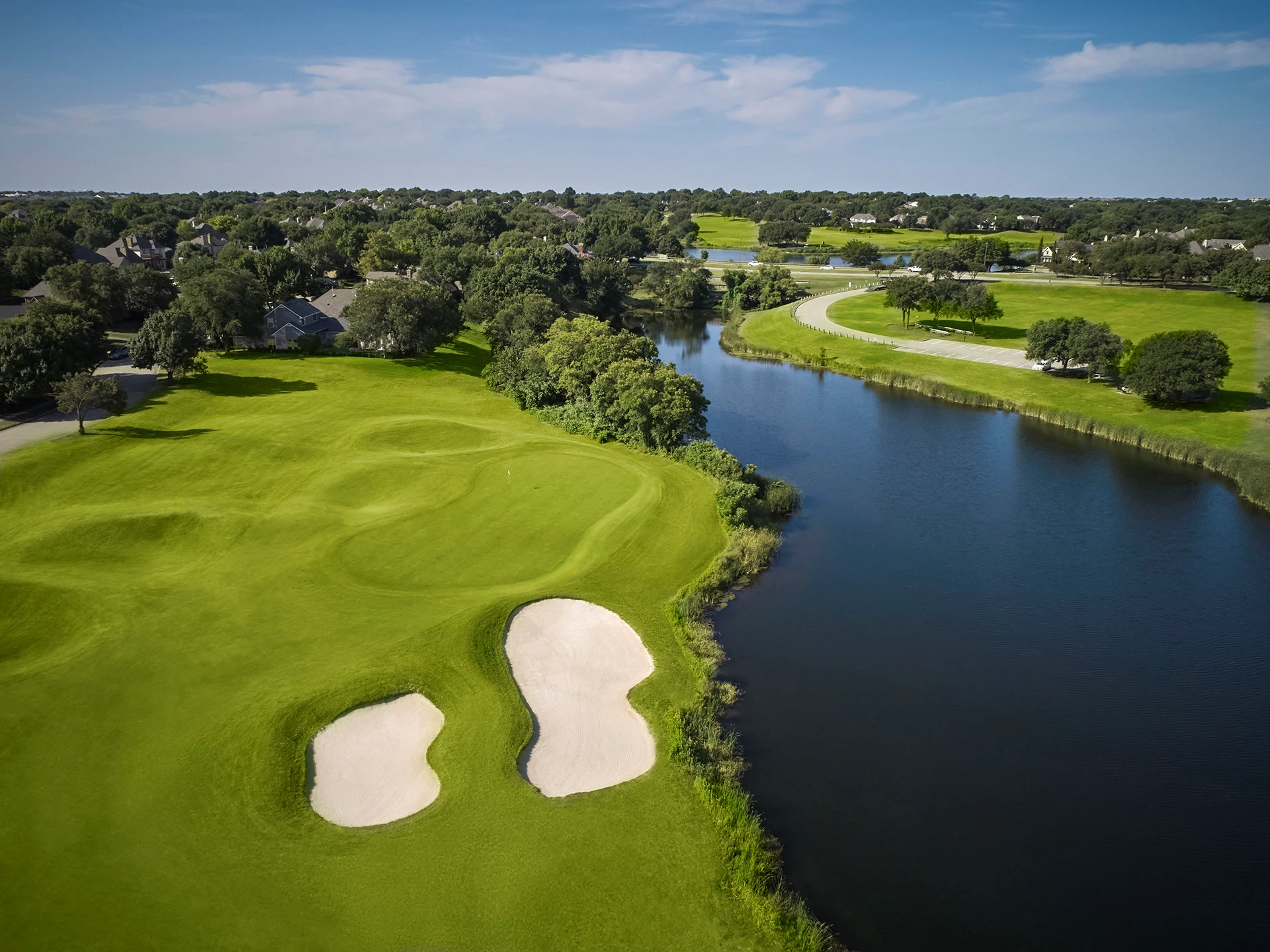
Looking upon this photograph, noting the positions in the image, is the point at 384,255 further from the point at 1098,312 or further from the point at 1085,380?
the point at 1098,312

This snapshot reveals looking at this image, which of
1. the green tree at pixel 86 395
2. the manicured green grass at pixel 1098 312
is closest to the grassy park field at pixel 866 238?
the manicured green grass at pixel 1098 312

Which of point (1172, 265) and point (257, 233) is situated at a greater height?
point (257, 233)

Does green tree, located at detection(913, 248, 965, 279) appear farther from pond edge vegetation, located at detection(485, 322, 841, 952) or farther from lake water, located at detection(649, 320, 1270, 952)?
lake water, located at detection(649, 320, 1270, 952)

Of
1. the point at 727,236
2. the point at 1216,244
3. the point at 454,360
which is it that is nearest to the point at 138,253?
the point at 454,360

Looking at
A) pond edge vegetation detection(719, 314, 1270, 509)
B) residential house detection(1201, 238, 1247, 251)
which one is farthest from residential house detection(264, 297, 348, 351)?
residential house detection(1201, 238, 1247, 251)

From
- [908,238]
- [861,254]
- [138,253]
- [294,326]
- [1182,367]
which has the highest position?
[908,238]

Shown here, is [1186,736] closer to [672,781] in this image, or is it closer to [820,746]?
[820,746]
